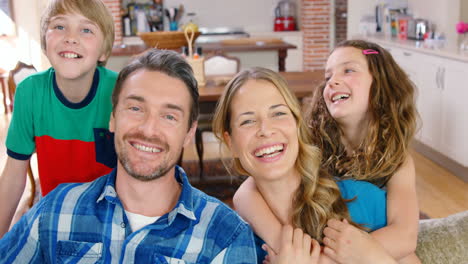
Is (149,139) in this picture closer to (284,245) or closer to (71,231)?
(71,231)

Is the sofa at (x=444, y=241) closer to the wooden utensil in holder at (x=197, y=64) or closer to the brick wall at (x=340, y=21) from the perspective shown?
the wooden utensil in holder at (x=197, y=64)

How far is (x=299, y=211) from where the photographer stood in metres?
1.81

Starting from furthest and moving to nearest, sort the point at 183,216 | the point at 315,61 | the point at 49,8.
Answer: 1. the point at 315,61
2. the point at 49,8
3. the point at 183,216

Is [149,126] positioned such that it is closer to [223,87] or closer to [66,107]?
[66,107]

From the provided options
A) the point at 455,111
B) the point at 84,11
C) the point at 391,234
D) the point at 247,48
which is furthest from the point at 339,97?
the point at 247,48

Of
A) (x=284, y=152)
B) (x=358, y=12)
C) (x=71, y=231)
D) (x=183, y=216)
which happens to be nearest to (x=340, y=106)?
(x=284, y=152)

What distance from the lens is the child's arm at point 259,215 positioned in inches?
70.5

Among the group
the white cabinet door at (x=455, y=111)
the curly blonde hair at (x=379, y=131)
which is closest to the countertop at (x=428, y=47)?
the white cabinet door at (x=455, y=111)

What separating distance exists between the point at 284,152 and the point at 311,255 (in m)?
0.31

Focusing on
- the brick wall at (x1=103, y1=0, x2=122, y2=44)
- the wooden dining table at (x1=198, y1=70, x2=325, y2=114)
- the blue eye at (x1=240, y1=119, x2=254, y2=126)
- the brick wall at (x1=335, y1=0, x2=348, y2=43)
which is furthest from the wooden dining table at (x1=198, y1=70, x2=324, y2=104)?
the brick wall at (x1=335, y1=0, x2=348, y2=43)

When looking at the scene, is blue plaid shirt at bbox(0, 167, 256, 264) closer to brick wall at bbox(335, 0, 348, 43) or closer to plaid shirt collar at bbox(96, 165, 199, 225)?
plaid shirt collar at bbox(96, 165, 199, 225)

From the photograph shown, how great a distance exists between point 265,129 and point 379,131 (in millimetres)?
636

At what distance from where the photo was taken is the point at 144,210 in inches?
67.9

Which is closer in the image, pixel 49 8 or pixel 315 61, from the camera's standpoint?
pixel 49 8
